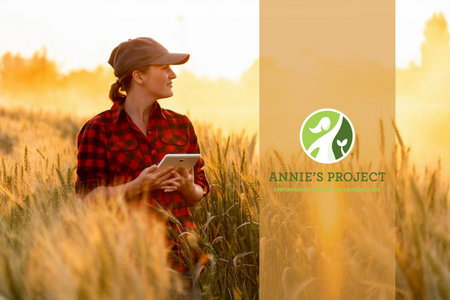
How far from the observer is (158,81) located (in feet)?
5.89

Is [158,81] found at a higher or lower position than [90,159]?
higher

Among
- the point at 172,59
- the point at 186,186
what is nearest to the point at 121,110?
the point at 172,59

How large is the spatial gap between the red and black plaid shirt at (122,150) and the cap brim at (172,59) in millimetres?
171

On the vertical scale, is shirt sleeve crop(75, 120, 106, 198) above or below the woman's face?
below

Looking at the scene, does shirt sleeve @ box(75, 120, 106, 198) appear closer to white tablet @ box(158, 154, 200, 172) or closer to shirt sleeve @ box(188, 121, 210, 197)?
white tablet @ box(158, 154, 200, 172)

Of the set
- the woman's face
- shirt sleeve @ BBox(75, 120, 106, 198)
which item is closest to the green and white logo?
the woman's face

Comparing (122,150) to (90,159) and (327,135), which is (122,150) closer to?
(90,159)

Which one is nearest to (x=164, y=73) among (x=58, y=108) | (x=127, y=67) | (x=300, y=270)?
(x=127, y=67)

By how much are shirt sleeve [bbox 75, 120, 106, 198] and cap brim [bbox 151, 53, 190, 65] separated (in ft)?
1.01

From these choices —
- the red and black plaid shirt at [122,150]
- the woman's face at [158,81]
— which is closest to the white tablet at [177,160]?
the red and black plaid shirt at [122,150]

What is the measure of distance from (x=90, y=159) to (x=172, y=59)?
44 cm

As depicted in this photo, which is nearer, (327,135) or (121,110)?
(327,135)

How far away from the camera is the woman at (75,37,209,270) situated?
1725 mm

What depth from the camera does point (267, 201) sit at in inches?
63.0
